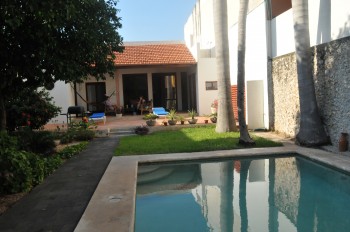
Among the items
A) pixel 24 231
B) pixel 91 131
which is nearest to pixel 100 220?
pixel 24 231

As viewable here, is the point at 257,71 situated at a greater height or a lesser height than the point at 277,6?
lesser

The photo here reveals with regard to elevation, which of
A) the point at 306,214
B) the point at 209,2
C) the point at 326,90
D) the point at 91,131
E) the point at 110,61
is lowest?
the point at 306,214

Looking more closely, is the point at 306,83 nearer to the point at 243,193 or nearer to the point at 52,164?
the point at 243,193

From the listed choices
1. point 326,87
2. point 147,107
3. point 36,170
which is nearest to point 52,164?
point 36,170

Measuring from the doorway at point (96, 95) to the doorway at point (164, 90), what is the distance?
3579mm

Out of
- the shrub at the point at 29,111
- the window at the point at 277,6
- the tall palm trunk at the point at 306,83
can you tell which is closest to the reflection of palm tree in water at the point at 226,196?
the tall palm trunk at the point at 306,83

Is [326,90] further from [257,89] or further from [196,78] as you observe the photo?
[196,78]

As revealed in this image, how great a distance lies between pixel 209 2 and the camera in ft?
77.7

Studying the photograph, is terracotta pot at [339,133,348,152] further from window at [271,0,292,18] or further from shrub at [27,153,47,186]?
shrub at [27,153,47,186]

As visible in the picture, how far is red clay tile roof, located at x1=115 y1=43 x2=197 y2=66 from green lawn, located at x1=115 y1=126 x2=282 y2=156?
7360 mm

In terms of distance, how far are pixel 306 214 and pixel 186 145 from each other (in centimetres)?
602

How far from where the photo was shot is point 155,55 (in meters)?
22.4

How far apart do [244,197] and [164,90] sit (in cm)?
1773

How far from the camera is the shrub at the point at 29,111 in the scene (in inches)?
558
